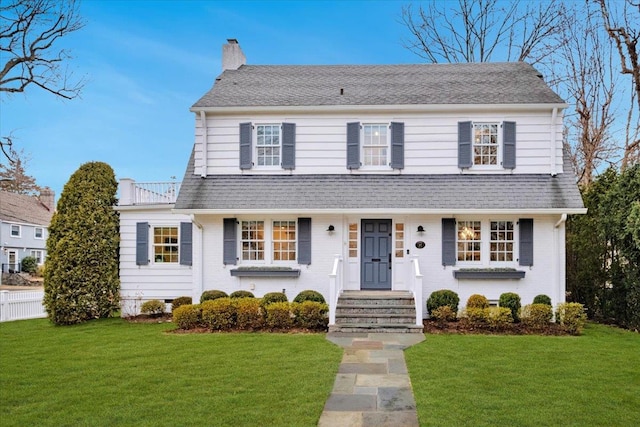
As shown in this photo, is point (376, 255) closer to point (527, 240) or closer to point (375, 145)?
point (375, 145)

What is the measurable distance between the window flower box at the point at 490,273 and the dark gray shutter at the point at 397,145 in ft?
10.8

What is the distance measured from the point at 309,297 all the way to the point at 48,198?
41163 millimetres

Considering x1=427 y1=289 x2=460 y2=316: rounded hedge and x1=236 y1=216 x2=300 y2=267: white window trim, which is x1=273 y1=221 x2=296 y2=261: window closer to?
x1=236 y1=216 x2=300 y2=267: white window trim

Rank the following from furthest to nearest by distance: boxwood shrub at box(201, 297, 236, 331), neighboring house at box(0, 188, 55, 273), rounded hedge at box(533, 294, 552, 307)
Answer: neighboring house at box(0, 188, 55, 273) < rounded hedge at box(533, 294, 552, 307) < boxwood shrub at box(201, 297, 236, 331)

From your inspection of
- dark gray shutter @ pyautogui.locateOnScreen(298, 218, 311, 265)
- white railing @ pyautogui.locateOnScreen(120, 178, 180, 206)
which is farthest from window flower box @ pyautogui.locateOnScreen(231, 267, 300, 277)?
white railing @ pyautogui.locateOnScreen(120, 178, 180, 206)

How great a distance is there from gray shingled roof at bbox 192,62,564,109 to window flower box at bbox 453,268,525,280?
452cm

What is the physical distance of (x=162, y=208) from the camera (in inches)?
518

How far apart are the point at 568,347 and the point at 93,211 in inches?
493

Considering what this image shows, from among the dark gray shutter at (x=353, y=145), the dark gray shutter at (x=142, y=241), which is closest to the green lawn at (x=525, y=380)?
the dark gray shutter at (x=353, y=145)

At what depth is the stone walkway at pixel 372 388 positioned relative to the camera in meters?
5.06

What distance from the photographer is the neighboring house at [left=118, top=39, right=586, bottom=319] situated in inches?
449

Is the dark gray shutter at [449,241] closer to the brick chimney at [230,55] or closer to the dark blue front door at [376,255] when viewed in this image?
the dark blue front door at [376,255]

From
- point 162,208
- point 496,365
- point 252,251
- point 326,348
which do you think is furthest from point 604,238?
point 162,208

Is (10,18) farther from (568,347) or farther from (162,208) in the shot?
(568,347)
